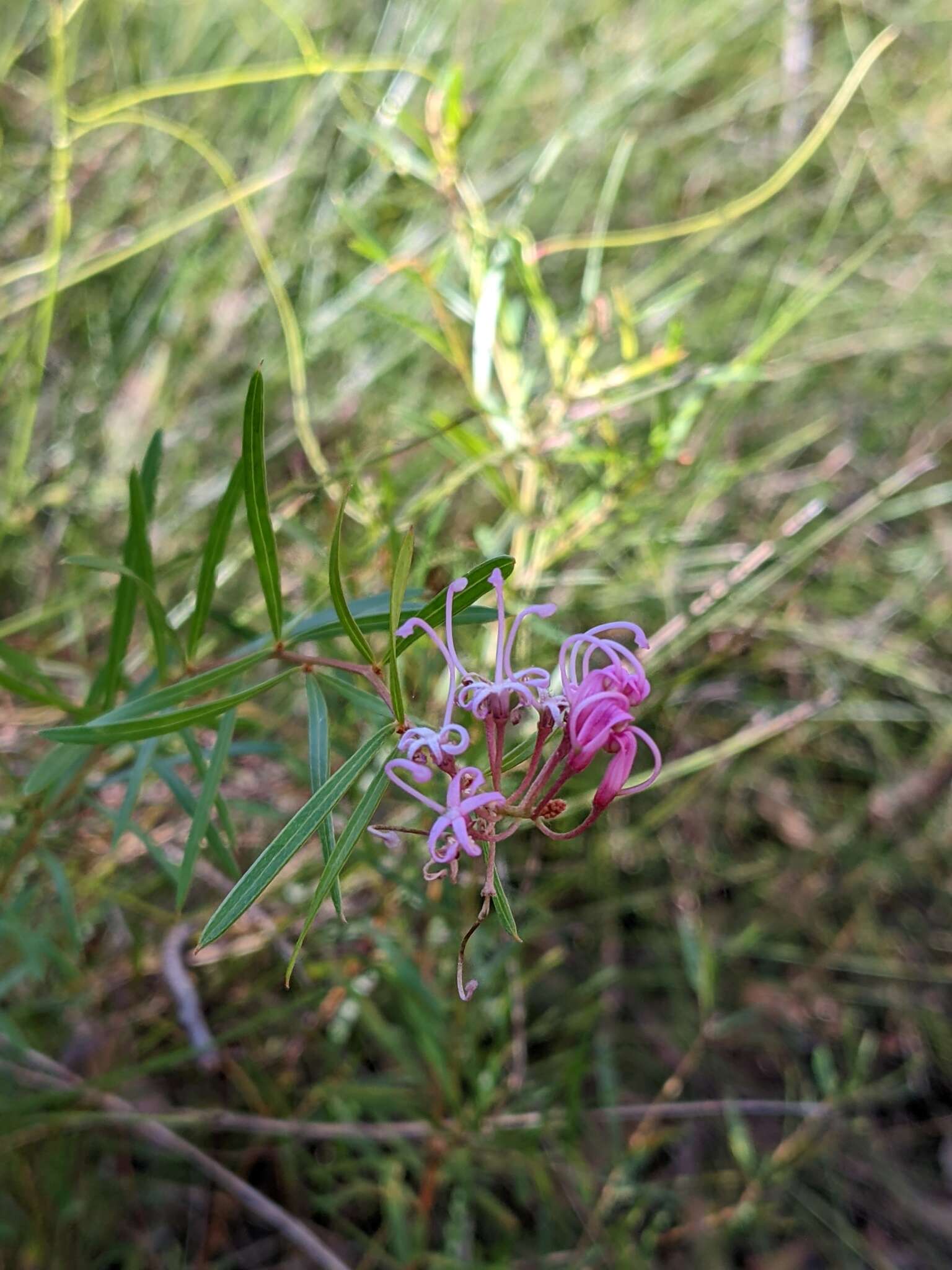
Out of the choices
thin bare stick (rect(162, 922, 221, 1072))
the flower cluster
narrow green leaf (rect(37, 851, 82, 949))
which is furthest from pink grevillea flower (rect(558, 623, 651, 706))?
thin bare stick (rect(162, 922, 221, 1072))

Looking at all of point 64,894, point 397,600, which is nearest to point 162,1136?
point 64,894

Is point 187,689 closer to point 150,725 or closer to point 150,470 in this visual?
point 150,725

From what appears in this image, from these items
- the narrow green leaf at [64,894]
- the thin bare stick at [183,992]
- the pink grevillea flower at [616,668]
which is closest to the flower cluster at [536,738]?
the pink grevillea flower at [616,668]

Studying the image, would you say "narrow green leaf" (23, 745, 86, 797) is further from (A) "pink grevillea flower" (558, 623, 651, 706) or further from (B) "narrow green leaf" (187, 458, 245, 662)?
(A) "pink grevillea flower" (558, 623, 651, 706)

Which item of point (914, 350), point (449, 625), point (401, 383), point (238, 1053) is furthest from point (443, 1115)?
point (914, 350)

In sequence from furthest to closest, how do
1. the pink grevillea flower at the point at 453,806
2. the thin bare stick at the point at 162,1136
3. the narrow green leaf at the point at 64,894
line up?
1. the thin bare stick at the point at 162,1136
2. the narrow green leaf at the point at 64,894
3. the pink grevillea flower at the point at 453,806

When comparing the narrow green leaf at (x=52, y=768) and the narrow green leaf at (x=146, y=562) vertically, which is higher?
the narrow green leaf at (x=146, y=562)

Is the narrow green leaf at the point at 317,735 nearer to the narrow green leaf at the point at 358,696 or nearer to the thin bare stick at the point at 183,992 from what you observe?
the narrow green leaf at the point at 358,696
